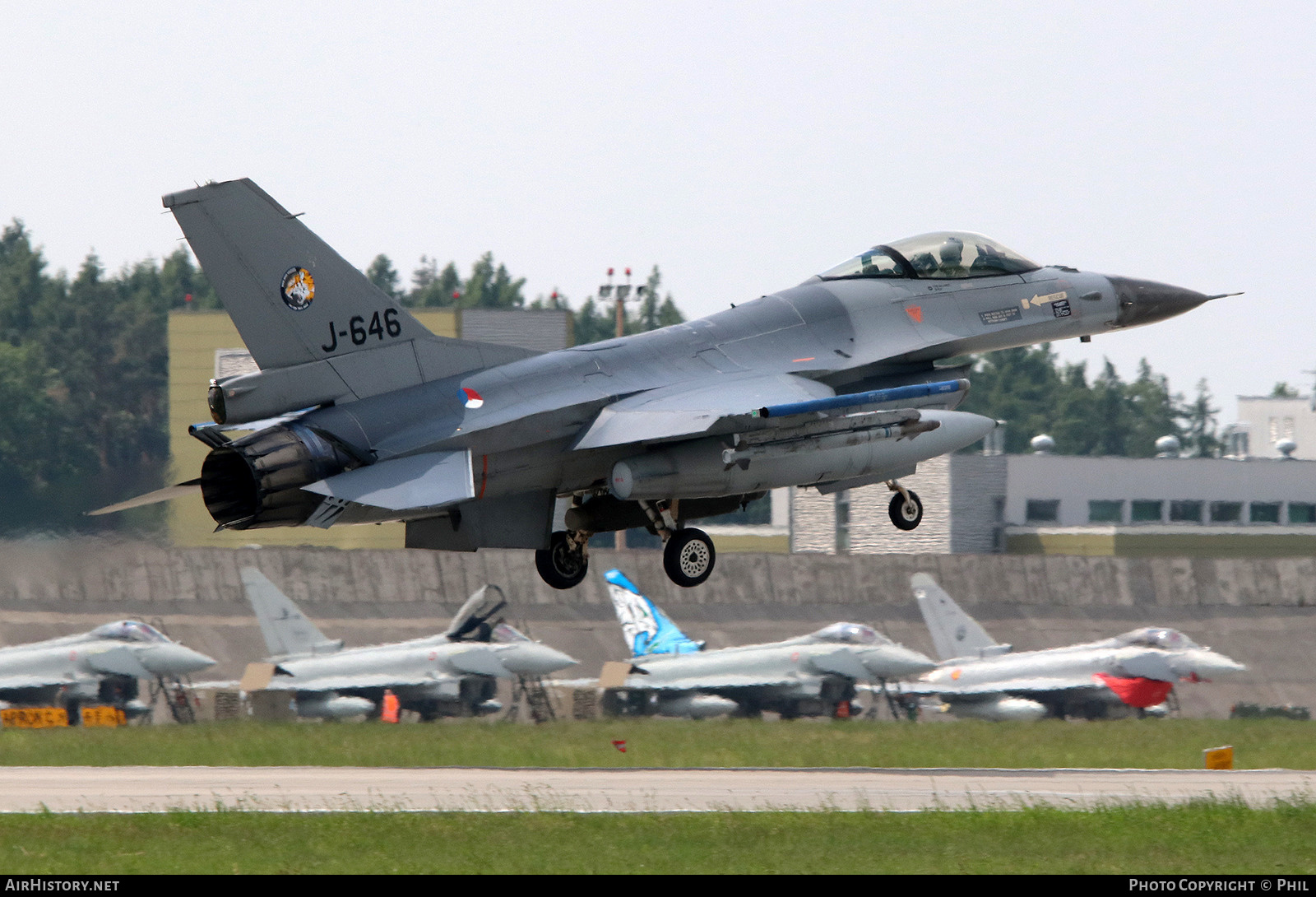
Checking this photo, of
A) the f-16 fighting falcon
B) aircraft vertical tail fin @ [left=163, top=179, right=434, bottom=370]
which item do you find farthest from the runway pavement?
aircraft vertical tail fin @ [left=163, top=179, right=434, bottom=370]

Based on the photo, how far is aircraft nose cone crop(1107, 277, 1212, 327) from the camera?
67.6 feet

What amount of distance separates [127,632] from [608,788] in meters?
21.4

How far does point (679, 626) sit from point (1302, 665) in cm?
1787

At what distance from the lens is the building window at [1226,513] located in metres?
65.6

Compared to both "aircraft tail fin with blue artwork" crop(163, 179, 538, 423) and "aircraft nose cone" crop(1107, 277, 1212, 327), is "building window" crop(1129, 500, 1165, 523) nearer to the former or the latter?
"aircraft nose cone" crop(1107, 277, 1212, 327)

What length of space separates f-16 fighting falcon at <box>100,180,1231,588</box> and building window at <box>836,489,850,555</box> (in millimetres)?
42675

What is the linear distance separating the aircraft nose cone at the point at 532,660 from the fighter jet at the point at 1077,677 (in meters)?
9.63

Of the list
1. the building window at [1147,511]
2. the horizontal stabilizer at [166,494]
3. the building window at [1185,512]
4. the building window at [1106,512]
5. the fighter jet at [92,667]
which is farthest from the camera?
the building window at [1185,512]

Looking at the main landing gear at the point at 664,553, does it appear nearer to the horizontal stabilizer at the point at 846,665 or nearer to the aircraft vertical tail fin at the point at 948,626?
the horizontal stabilizer at the point at 846,665

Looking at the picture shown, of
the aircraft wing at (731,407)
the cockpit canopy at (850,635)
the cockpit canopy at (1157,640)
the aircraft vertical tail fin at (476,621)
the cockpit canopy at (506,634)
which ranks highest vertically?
the aircraft wing at (731,407)

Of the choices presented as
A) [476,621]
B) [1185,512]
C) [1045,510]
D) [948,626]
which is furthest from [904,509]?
[1185,512]

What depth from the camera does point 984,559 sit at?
49125 mm

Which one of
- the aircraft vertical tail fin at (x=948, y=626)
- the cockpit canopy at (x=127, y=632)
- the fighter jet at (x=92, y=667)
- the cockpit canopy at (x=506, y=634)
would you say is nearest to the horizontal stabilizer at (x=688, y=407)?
the cockpit canopy at (x=506, y=634)
